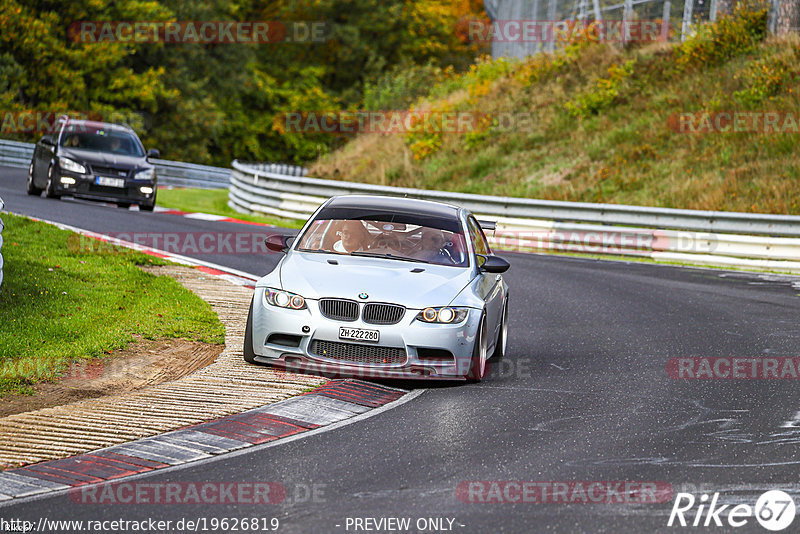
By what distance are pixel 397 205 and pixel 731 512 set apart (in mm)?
5479

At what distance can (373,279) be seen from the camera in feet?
30.1

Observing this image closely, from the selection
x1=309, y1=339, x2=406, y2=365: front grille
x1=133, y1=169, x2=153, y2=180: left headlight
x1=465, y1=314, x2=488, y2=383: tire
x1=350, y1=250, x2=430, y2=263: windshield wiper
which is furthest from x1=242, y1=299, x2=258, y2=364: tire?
x1=133, y1=169, x2=153, y2=180: left headlight

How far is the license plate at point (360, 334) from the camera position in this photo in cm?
877

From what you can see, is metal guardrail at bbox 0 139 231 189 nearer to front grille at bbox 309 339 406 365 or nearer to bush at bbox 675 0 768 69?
bush at bbox 675 0 768 69

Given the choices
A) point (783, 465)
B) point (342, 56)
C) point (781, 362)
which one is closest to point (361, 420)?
point (783, 465)

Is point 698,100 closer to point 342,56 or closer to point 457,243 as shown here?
point 457,243

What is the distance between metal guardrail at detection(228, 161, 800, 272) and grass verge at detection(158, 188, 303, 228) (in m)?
0.89

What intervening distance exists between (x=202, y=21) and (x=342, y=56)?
33.9 ft

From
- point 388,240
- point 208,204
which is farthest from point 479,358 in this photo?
point 208,204

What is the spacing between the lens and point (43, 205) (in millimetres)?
21500

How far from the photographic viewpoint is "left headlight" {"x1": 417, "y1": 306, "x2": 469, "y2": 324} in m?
8.90

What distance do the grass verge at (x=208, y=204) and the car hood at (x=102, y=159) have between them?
2.60m

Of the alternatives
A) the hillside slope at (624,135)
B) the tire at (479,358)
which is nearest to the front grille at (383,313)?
the tire at (479,358)

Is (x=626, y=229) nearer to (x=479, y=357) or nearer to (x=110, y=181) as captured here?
(x=110, y=181)
